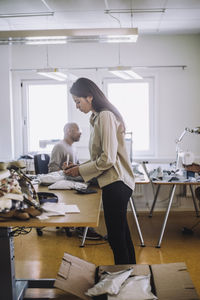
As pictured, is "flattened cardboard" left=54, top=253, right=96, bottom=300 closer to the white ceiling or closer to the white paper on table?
the white paper on table

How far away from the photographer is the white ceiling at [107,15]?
390cm

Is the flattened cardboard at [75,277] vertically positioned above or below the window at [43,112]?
below

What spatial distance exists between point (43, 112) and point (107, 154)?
12.3ft

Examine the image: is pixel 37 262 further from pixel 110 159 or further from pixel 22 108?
pixel 22 108

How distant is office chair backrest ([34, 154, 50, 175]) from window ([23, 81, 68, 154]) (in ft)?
4.22

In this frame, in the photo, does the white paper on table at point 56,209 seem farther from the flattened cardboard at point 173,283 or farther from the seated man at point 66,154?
the seated man at point 66,154

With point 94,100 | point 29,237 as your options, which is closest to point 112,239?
point 94,100

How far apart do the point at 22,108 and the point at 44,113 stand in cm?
35

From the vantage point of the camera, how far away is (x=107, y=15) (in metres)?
4.32

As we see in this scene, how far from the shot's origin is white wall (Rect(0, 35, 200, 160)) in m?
5.19

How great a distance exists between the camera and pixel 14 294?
189cm

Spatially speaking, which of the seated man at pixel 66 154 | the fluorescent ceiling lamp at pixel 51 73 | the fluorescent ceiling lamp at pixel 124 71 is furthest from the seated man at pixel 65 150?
the fluorescent ceiling lamp at pixel 124 71

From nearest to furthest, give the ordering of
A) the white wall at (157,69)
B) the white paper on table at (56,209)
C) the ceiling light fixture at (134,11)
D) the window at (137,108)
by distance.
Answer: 1. the white paper on table at (56,209)
2. the ceiling light fixture at (134,11)
3. the white wall at (157,69)
4. the window at (137,108)

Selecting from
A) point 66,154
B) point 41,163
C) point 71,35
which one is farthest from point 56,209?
point 41,163
